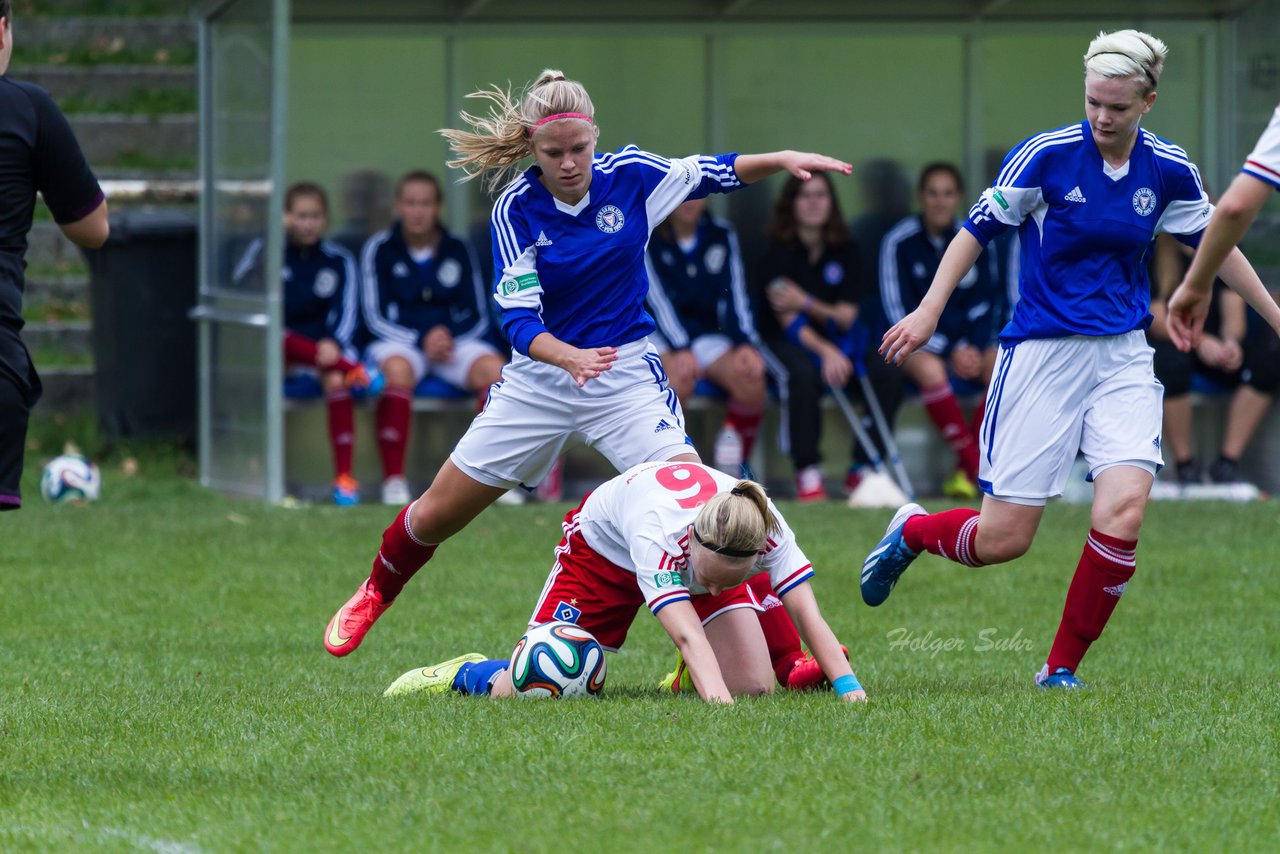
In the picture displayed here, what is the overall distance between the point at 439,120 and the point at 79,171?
8151 mm

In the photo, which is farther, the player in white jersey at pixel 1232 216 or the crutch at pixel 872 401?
the crutch at pixel 872 401

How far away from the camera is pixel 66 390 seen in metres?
13.1

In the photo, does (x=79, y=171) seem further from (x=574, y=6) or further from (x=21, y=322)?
(x=574, y=6)

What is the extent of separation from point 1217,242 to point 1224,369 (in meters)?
8.02

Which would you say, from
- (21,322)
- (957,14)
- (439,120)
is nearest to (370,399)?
(439,120)

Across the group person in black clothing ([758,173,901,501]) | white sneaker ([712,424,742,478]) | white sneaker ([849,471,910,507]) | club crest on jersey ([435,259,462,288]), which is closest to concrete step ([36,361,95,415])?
club crest on jersey ([435,259,462,288])

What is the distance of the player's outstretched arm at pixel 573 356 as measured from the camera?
572 centimetres

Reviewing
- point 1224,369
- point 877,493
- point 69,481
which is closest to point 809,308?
point 877,493

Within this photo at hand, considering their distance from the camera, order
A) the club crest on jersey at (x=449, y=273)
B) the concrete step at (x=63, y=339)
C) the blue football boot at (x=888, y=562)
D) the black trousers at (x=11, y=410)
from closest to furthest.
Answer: the black trousers at (x=11, y=410) → the blue football boot at (x=888, y=562) → the club crest on jersey at (x=449, y=273) → the concrete step at (x=63, y=339)

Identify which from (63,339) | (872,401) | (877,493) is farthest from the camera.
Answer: (63,339)

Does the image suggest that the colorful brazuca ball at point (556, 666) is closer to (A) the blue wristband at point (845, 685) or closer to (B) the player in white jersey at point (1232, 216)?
(A) the blue wristband at point (845, 685)

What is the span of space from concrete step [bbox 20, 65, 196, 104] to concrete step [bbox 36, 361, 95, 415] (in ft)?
9.86

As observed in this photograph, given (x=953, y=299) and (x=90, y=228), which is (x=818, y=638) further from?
(x=953, y=299)

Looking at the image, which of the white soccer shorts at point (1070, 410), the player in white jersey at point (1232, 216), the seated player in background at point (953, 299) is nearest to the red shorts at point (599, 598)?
the white soccer shorts at point (1070, 410)
